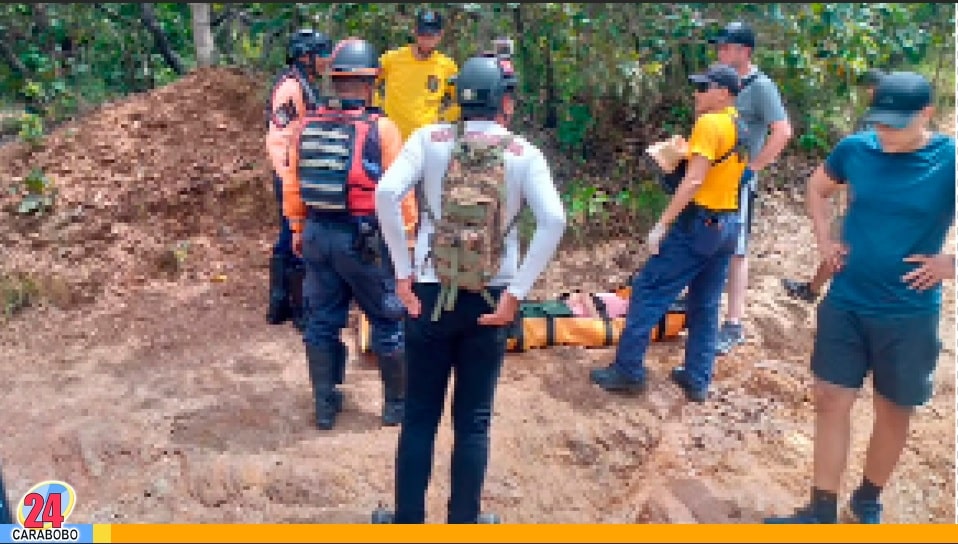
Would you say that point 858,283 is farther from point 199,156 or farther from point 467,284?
point 199,156

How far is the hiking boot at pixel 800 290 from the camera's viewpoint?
6023 millimetres

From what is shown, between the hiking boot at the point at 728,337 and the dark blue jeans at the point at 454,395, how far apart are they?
91.9 inches

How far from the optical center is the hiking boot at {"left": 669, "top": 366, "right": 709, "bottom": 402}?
4805 mm

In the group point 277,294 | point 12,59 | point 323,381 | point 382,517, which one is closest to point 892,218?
point 382,517

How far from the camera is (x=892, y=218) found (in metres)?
3.26

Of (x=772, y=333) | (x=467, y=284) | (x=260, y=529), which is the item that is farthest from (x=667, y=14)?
(x=260, y=529)

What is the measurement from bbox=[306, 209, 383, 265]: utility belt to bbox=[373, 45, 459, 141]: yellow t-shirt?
68.9 inches

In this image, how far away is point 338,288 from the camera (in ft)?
14.0

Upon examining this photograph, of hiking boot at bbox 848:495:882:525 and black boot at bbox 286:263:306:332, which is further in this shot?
black boot at bbox 286:263:306:332

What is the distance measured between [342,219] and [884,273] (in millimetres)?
2278

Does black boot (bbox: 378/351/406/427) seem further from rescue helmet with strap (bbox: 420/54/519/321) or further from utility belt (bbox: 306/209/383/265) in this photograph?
rescue helmet with strap (bbox: 420/54/519/321)

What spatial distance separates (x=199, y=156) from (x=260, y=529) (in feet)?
13.8

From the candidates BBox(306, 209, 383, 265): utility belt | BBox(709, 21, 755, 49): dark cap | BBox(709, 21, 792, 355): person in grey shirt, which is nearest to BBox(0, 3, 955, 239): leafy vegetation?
BBox(709, 21, 792, 355): person in grey shirt

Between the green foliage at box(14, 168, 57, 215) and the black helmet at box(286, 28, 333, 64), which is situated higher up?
the black helmet at box(286, 28, 333, 64)
